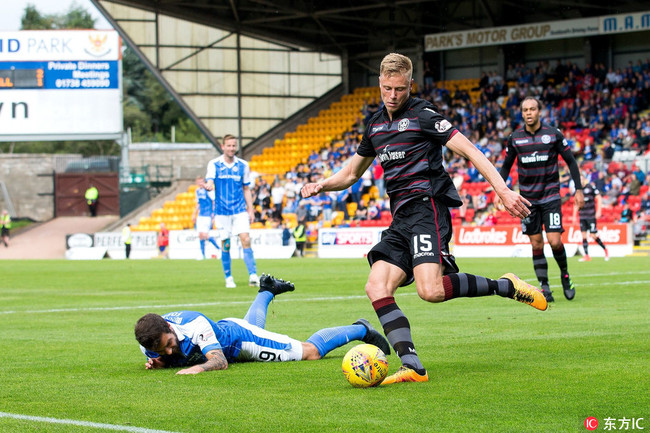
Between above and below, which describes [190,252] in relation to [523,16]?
below

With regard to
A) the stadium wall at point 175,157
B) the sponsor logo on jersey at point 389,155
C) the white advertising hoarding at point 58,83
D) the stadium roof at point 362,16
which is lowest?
the sponsor logo on jersey at point 389,155

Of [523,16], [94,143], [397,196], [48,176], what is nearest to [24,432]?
[397,196]

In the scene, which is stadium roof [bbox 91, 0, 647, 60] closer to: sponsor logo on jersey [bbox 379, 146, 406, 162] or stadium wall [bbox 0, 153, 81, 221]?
stadium wall [bbox 0, 153, 81, 221]

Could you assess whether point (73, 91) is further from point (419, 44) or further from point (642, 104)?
point (642, 104)

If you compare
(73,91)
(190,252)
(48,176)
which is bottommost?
(190,252)

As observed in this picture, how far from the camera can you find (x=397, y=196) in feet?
21.6

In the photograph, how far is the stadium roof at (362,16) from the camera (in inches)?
1689

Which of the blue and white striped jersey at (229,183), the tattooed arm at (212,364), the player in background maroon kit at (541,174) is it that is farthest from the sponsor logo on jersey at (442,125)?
the blue and white striped jersey at (229,183)

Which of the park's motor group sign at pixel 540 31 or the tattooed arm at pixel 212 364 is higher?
the park's motor group sign at pixel 540 31

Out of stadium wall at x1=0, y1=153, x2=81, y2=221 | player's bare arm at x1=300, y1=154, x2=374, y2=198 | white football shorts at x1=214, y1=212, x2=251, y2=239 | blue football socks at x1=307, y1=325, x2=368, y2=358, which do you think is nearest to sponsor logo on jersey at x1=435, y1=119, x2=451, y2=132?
player's bare arm at x1=300, y1=154, x2=374, y2=198

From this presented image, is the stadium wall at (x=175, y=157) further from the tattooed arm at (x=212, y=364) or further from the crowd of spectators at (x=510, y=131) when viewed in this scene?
the tattooed arm at (x=212, y=364)

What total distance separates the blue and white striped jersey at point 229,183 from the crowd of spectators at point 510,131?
16542 mm

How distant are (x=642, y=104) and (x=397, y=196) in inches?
1296

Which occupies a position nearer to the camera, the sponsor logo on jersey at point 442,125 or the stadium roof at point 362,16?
the sponsor logo on jersey at point 442,125
